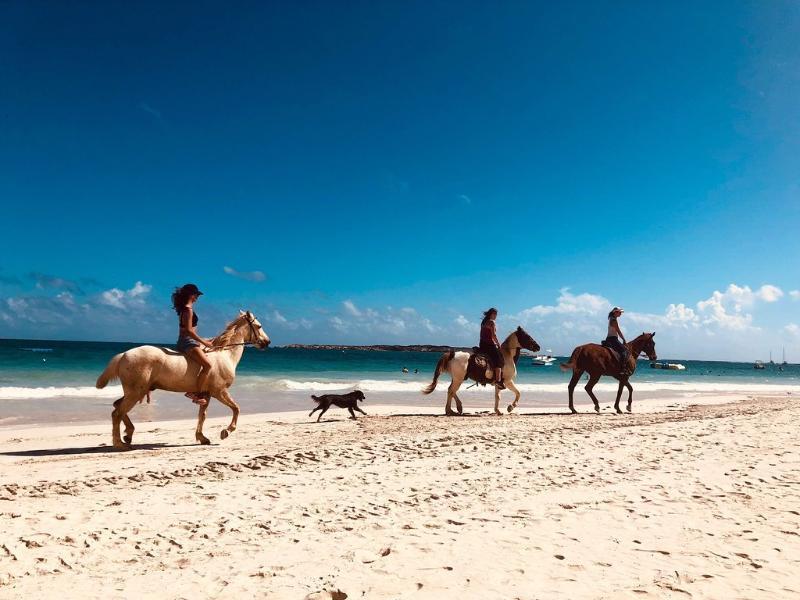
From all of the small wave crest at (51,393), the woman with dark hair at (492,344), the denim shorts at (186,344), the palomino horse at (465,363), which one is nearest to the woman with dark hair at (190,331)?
the denim shorts at (186,344)

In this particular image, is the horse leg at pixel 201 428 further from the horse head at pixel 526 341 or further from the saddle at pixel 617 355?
the saddle at pixel 617 355

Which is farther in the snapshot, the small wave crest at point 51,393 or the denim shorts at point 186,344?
the small wave crest at point 51,393

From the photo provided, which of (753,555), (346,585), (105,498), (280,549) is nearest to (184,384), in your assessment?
(105,498)

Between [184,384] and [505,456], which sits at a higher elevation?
[184,384]

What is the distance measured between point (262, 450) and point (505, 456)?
399 cm

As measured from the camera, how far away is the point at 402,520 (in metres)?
5.07

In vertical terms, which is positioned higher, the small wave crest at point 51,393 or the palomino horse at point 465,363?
the palomino horse at point 465,363

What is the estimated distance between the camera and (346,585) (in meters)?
3.66

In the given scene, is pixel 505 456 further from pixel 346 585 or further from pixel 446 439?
pixel 346 585

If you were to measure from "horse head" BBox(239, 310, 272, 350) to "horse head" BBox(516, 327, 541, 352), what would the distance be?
805 centimetres

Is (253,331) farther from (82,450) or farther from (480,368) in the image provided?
(480,368)

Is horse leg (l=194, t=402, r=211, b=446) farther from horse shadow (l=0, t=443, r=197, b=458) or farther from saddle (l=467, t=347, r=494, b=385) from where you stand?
saddle (l=467, t=347, r=494, b=385)

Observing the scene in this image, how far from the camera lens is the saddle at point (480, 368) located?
14.5m

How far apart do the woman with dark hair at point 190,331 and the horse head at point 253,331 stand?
0.96 m
